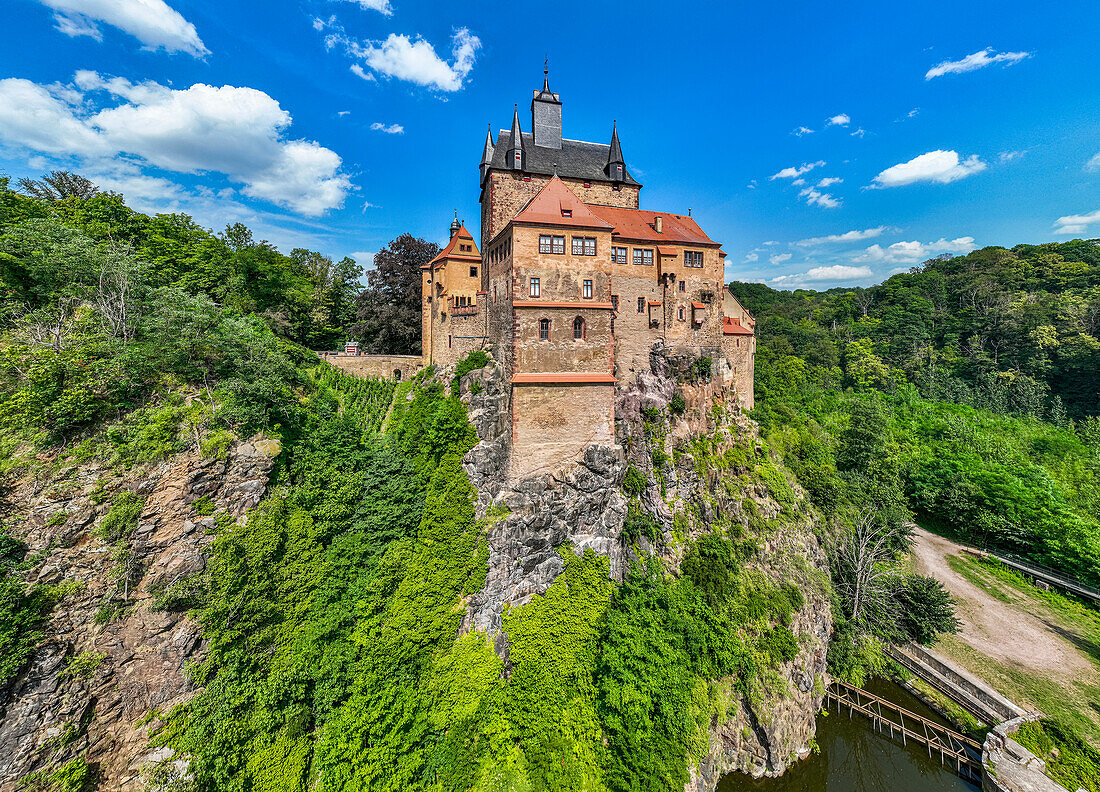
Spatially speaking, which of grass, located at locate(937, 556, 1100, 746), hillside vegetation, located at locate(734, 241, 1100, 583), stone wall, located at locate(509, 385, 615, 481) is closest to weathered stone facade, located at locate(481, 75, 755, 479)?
stone wall, located at locate(509, 385, 615, 481)

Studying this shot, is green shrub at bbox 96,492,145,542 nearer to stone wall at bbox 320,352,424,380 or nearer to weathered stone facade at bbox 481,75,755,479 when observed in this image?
stone wall at bbox 320,352,424,380

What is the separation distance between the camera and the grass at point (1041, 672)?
1818 cm

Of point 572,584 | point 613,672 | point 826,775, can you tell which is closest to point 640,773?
point 613,672

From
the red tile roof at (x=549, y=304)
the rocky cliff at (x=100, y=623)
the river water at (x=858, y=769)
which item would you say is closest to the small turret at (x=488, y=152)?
the red tile roof at (x=549, y=304)

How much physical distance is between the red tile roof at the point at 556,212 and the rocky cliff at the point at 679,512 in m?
8.07

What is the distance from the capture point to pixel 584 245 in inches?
793

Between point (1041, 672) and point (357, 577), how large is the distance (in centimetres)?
3570

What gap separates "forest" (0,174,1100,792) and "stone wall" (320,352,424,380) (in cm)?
125

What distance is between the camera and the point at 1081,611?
946 inches

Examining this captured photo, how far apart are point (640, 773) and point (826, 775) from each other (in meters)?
10.5

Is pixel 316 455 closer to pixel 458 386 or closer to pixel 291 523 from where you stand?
pixel 291 523

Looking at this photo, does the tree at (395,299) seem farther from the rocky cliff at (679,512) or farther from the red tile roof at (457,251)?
the rocky cliff at (679,512)

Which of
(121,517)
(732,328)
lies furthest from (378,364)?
(732,328)

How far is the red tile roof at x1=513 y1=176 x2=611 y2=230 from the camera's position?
19438mm
